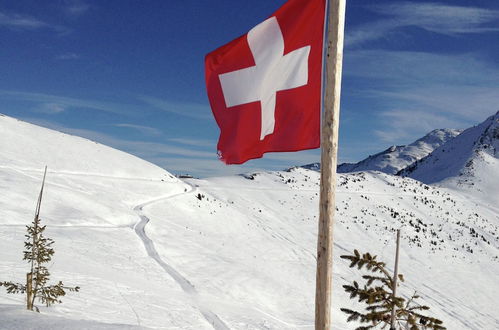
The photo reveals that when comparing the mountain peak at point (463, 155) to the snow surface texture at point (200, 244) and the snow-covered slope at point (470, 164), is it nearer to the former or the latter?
the snow-covered slope at point (470, 164)

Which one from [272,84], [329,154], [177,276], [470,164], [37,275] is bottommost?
[177,276]

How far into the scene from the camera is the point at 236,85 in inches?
252

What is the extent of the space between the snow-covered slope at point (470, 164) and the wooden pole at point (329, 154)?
299 ft

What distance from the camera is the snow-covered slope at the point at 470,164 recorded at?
9525cm

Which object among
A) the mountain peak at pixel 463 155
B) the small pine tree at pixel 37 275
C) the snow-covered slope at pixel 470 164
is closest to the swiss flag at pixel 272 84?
the small pine tree at pixel 37 275

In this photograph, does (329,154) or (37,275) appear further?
(37,275)

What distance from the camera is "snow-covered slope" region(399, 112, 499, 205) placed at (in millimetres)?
95250

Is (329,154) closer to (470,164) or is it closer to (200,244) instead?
(200,244)

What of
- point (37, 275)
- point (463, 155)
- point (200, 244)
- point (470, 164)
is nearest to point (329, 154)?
point (37, 275)

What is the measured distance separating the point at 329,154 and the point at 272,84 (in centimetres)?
157

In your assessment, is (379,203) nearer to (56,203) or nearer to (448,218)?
(448,218)

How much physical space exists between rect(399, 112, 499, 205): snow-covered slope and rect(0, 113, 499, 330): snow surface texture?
3743 centimetres

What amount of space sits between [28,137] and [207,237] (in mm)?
26274

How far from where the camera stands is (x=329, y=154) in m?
5.15
